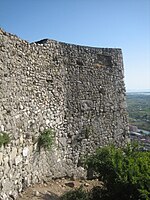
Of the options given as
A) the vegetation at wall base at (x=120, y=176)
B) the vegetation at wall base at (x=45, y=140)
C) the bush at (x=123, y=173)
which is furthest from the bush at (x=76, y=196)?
the vegetation at wall base at (x=45, y=140)

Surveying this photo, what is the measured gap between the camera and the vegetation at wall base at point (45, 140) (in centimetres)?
676

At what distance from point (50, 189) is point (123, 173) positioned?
214 centimetres

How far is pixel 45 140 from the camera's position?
6.80 metres

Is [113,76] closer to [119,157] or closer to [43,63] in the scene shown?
[43,63]

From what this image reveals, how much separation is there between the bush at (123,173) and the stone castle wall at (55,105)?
54.1 inches

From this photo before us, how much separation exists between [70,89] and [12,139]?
2963 mm

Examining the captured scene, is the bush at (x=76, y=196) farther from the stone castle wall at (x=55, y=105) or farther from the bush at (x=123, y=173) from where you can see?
the stone castle wall at (x=55, y=105)

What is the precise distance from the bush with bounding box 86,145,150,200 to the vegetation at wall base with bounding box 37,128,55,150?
3.91ft

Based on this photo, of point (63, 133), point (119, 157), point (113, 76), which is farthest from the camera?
point (113, 76)

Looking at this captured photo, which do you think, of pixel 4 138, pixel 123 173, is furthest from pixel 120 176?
pixel 4 138

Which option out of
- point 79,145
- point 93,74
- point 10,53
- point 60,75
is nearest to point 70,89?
point 60,75

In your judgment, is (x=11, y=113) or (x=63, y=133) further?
(x=63, y=133)

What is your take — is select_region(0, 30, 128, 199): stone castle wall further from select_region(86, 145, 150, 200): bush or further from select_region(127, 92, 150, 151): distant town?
select_region(127, 92, 150, 151): distant town

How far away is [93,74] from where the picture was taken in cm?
866
